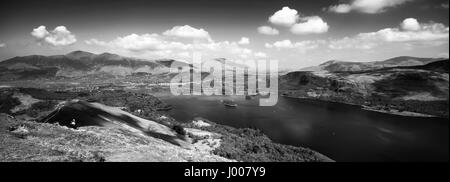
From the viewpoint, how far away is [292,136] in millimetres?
86188

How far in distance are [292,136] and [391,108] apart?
79.5 meters

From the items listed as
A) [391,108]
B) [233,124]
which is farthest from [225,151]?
[391,108]

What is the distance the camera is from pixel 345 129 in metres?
94.9

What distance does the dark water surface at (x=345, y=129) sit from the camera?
6219 centimetres

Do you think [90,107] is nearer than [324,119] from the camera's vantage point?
Yes

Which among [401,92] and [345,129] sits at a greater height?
[401,92]

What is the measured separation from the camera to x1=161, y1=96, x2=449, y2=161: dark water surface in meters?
62.2

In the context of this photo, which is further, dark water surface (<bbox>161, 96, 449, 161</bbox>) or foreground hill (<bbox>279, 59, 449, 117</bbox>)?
foreground hill (<bbox>279, 59, 449, 117</bbox>)

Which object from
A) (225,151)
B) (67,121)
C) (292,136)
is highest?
(67,121)

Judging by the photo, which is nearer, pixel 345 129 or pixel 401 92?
pixel 345 129

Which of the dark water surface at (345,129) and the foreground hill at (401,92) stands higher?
the foreground hill at (401,92)

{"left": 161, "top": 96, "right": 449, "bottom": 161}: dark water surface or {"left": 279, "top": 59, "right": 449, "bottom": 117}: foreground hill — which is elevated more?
{"left": 279, "top": 59, "right": 449, "bottom": 117}: foreground hill

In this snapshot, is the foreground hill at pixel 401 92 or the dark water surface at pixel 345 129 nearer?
the dark water surface at pixel 345 129
